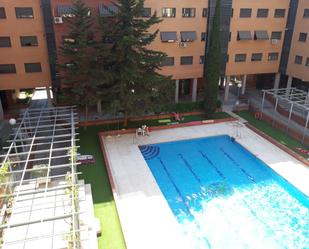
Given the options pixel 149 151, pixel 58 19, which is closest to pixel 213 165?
pixel 149 151

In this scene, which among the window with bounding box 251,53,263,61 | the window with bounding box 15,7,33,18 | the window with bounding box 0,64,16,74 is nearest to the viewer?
the window with bounding box 15,7,33,18

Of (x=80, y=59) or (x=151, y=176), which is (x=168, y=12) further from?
(x=151, y=176)

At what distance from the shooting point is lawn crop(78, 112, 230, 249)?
13643mm

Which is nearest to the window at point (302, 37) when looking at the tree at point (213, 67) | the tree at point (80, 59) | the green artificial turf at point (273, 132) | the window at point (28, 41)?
the green artificial turf at point (273, 132)

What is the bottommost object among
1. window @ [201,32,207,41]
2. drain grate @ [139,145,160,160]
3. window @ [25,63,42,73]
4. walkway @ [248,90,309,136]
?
drain grate @ [139,145,160,160]

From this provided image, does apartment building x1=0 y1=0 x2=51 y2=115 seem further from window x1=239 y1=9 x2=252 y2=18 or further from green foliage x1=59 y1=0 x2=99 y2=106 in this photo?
window x1=239 y1=9 x2=252 y2=18

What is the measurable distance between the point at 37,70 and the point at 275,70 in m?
27.1

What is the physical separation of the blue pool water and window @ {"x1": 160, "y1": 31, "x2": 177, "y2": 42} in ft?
37.2

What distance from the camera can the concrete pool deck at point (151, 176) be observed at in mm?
14125

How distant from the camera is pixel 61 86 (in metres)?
26.5

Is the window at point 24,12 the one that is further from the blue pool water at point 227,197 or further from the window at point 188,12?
the blue pool water at point 227,197

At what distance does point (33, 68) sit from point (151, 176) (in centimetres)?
1583

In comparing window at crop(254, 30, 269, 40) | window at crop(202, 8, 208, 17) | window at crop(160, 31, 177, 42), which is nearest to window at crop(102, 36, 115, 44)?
window at crop(160, 31, 177, 42)

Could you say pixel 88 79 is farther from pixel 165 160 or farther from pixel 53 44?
pixel 165 160
